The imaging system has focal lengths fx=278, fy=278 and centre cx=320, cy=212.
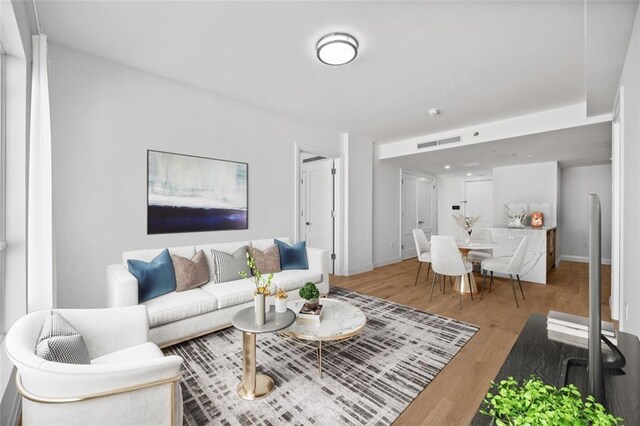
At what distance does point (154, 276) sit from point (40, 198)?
1046 mm

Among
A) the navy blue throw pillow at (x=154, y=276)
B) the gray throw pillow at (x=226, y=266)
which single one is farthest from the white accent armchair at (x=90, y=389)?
the gray throw pillow at (x=226, y=266)

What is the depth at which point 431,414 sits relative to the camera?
172cm

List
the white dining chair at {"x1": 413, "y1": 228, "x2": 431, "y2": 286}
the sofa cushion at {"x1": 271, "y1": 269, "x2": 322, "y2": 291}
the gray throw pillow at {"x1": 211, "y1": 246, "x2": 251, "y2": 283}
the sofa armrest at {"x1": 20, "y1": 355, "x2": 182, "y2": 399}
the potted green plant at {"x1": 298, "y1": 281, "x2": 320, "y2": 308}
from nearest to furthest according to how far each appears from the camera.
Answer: the sofa armrest at {"x1": 20, "y1": 355, "x2": 182, "y2": 399}
the potted green plant at {"x1": 298, "y1": 281, "x2": 320, "y2": 308}
the gray throw pillow at {"x1": 211, "y1": 246, "x2": 251, "y2": 283}
the sofa cushion at {"x1": 271, "y1": 269, "x2": 322, "y2": 291}
the white dining chair at {"x1": 413, "y1": 228, "x2": 431, "y2": 286}

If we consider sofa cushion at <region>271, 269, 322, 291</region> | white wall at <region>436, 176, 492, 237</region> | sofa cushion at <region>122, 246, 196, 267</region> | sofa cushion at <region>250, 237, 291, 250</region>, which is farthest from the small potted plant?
white wall at <region>436, 176, 492, 237</region>

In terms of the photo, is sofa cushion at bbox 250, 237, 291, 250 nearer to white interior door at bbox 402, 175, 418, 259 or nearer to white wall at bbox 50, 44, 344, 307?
white wall at bbox 50, 44, 344, 307

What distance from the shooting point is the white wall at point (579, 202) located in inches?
249

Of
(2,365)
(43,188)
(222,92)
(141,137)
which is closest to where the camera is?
(2,365)

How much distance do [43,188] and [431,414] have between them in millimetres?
2951

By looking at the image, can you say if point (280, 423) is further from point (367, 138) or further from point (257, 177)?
point (367, 138)

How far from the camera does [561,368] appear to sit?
3.35 feet

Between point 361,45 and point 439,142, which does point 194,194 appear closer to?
point 361,45

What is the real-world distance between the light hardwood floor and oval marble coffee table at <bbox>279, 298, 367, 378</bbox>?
591mm

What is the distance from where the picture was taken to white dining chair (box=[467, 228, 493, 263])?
466 centimetres

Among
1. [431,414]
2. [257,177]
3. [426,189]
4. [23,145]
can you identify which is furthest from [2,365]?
[426,189]
